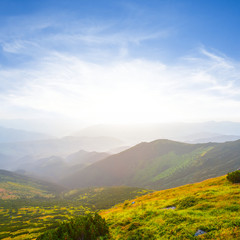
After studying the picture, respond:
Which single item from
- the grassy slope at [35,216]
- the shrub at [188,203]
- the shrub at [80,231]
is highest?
the shrub at [80,231]

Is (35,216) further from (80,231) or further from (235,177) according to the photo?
(235,177)

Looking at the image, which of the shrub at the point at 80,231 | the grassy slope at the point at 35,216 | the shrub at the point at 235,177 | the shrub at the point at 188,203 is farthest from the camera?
the grassy slope at the point at 35,216

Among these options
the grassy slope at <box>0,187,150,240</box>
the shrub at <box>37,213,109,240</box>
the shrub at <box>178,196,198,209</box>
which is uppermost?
the shrub at <box>37,213,109,240</box>

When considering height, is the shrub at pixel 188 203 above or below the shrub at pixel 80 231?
below

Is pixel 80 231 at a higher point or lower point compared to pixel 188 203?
higher

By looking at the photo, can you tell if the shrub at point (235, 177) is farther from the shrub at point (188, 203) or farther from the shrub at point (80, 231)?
the shrub at point (80, 231)

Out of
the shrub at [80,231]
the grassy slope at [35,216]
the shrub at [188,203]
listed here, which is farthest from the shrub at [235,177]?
the grassy slope at [35,216]

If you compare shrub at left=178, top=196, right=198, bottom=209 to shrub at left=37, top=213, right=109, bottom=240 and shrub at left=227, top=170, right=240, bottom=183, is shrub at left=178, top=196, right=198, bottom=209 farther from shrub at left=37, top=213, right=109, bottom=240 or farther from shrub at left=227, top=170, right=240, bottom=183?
shrub at left=37, top=213, right=109, bottom=240

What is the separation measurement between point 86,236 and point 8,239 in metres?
59.3

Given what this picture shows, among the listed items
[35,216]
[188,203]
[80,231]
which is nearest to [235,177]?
[188,203]

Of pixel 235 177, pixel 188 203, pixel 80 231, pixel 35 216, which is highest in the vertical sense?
pixel 235 177

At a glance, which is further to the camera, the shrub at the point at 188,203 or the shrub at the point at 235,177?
the shrub at the point at 235,177

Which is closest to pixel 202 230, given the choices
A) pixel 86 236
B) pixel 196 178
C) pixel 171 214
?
pixel 171 214

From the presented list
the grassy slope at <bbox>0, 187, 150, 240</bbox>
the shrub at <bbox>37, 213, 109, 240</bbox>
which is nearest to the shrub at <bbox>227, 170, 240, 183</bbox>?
the shrub at <bbox>37, 213, 109, 240</bbox>
